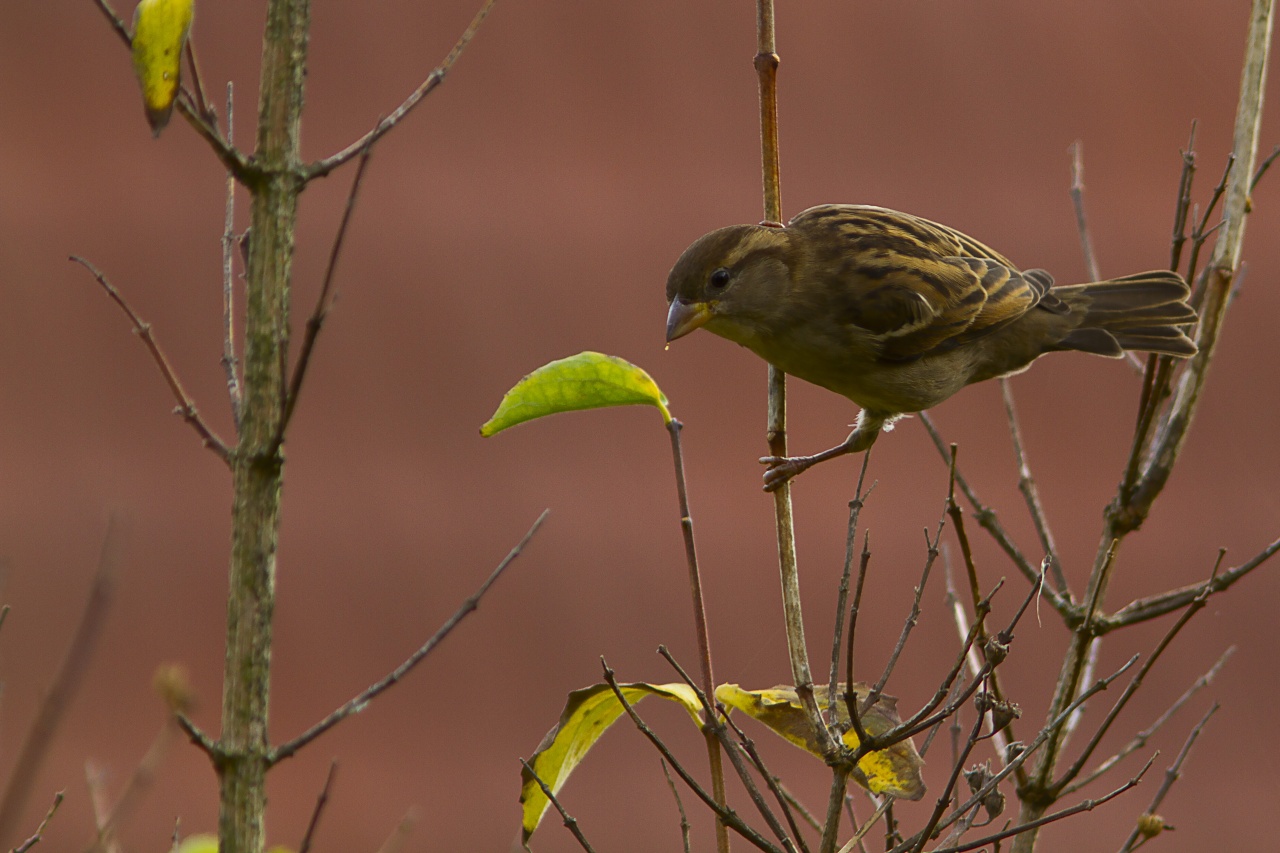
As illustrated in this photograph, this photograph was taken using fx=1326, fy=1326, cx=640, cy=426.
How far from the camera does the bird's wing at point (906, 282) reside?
12.2 feet

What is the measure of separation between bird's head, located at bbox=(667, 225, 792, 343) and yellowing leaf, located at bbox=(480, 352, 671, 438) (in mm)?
1178

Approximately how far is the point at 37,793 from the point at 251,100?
3.56 metres

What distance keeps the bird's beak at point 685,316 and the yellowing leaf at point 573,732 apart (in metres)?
1.33

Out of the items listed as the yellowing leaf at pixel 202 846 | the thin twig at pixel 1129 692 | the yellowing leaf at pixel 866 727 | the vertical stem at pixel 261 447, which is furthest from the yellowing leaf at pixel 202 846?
the thin twig at pixel 1129 692

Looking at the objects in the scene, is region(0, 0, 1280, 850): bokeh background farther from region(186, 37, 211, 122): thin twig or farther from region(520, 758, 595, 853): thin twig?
region(186, 37, 211, 122): thin twig

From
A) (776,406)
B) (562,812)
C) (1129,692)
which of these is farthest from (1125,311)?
(562,812)

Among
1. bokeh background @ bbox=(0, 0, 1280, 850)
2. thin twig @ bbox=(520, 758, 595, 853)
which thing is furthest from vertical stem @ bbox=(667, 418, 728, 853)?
bokeh background @ bbox=(0, 0, 1280, 850)

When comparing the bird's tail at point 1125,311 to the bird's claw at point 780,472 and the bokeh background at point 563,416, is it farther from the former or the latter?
the bokeh background at point 563,416

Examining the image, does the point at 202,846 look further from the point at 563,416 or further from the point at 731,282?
the point at 563,416

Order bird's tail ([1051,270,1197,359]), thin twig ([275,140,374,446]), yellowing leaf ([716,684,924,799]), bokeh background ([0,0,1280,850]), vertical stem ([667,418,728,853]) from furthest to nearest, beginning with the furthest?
bokeh background ([0,0,1280,850]) < bird's tail ([1051,270,1197,359]) < yellowing leaf ([716,684,924,799]) < vertical stem ([667,418,728,853]) < thin twig ([275,140,374,446])

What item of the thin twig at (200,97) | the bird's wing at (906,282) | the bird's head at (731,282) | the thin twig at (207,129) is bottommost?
the thin twig at (207,129)

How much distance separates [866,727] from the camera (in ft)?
6.81

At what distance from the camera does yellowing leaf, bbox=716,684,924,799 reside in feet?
6.72

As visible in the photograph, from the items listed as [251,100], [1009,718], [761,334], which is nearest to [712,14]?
[251,100]
